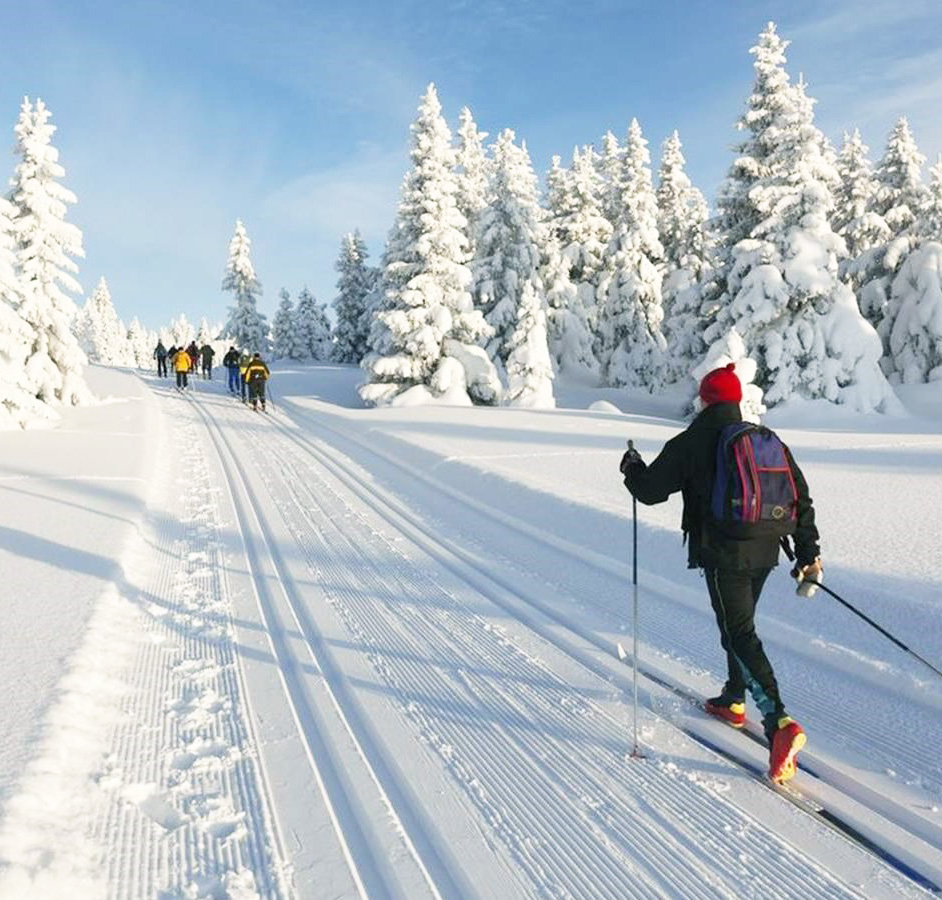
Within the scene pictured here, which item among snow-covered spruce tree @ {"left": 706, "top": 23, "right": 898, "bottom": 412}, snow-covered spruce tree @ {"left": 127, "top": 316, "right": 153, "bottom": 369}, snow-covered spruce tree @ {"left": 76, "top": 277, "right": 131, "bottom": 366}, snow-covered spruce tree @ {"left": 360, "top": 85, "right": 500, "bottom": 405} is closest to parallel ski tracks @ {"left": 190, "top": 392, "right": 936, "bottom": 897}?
snow-covered spruce tree @ {"left": 360, "top": 85, "right": 500, "bottom": 405}

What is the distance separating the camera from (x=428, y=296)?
81.0 ft

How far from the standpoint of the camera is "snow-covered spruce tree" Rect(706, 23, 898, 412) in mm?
22859

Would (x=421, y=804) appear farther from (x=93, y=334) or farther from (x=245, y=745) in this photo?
(x=93, y=334)

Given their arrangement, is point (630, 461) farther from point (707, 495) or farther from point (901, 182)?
point (901, 182)

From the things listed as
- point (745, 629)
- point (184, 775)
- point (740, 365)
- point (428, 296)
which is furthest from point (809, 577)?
point (428, 296)

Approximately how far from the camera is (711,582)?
378 cm

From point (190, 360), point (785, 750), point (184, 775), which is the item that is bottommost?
point (184, 775)

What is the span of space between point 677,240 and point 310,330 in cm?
3450

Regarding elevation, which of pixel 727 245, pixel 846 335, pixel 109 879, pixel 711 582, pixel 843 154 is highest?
pixel 843 154

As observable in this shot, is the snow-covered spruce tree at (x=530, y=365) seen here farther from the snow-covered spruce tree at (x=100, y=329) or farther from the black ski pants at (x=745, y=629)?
the snow-covered spruce tree at (x=100, y=329)

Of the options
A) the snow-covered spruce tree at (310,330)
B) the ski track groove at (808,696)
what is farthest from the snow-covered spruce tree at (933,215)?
the snow-covered spruce tree at (310,330)

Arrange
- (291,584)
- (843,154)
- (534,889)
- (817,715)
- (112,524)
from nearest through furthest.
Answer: (534,889), (817,715), (291,584), (112,524), (843,154)

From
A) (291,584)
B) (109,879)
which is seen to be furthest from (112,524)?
(109,879)

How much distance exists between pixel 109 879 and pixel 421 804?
4.40 feet
